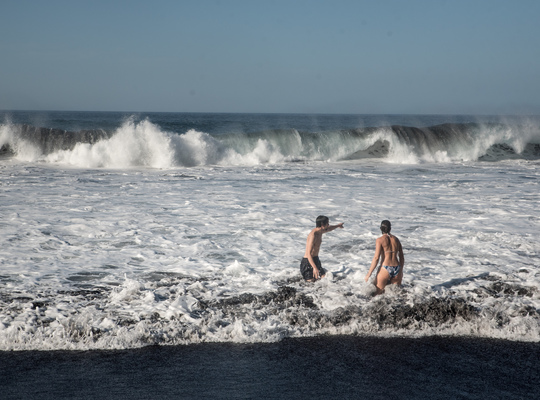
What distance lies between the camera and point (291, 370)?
461 centimetres

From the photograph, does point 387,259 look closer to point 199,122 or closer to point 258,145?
point 258,145

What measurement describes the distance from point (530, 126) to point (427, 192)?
1952 centimetres

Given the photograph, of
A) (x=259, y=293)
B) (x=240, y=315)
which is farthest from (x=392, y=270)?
(x=240, y=315)

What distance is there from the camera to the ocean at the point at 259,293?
448 centimetres

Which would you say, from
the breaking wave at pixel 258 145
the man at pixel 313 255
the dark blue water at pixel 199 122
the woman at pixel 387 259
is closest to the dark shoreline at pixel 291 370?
the woman at pixel 387 259

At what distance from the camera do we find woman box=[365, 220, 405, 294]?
630cm

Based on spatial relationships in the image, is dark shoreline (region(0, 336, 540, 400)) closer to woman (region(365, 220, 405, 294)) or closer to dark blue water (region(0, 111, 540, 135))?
woman (region(365, 220, 405, 294))

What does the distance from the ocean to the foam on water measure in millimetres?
29

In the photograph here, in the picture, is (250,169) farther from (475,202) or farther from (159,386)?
(159,386)

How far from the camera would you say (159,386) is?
430cm

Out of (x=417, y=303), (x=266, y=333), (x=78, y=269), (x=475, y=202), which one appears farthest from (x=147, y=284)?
(x=475, y=202)

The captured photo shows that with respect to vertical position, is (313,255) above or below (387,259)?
below

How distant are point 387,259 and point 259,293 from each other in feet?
5.53

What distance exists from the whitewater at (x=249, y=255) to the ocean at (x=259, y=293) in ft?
0.10
